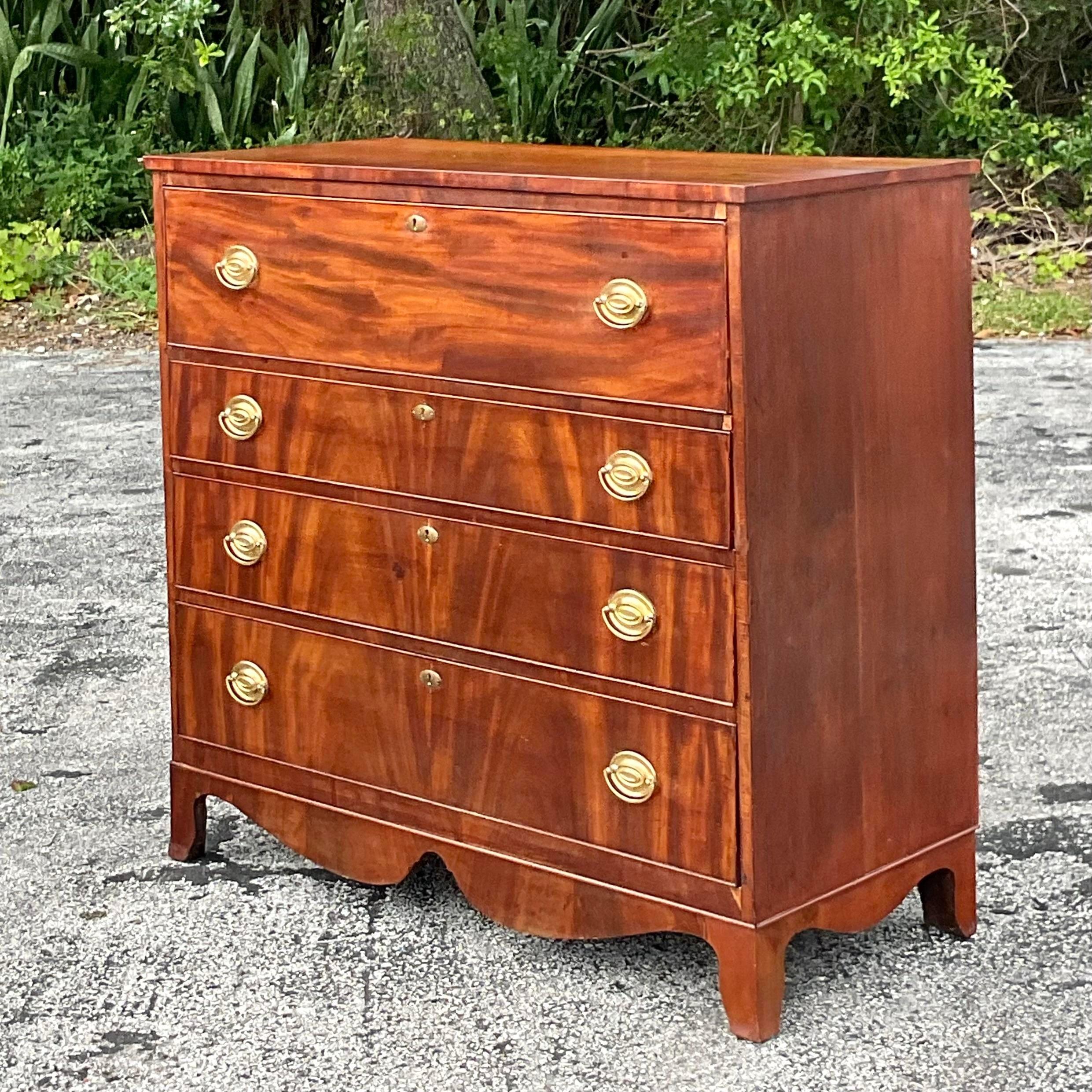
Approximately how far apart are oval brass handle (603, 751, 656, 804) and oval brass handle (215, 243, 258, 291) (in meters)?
1.03

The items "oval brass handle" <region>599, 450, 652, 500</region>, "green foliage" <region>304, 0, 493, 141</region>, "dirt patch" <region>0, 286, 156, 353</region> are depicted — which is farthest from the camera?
"green foliage" <region>304, 0, 493, 141</region>

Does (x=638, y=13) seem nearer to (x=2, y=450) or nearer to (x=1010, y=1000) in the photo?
(x=2, y=450)

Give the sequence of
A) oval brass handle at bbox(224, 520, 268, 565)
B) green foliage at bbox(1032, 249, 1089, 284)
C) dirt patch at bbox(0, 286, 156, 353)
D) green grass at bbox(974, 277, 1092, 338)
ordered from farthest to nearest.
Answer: green foliage at bbox(1032, 249, 1089, 284) → dirt patch at bbox(0, 286, 156, 353) → green grass at bbox(974, 277, 1092, 338) → oval brass handle at bbox(224, 520, 268, 565)

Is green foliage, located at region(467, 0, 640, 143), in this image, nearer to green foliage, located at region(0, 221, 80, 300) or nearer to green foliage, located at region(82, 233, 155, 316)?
green foliage, located at region(82, 233, 155, 316)

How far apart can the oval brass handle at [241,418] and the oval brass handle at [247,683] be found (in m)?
0.41

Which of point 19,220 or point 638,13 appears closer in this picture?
point 19,220

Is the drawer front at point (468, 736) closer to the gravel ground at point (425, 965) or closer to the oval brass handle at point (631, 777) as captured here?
the oval brass handle at point (631, 777)

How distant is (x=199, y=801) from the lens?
140 inches

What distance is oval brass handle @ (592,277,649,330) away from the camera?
2744 millimetres

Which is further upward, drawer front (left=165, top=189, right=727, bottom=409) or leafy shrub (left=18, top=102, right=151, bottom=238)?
leafy shrub (left=18, top=102, right=151, bottom=238)

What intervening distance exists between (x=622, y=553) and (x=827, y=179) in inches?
24.4

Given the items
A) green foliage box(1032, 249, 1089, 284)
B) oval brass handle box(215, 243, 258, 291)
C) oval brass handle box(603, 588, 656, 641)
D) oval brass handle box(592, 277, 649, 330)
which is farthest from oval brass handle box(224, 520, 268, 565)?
green foliage box(1032, 249, 1089, 284)

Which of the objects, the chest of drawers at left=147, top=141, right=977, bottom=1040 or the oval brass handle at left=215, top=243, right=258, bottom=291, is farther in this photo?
the oval brass handle at left=215, top=243, right=258, bottom=291

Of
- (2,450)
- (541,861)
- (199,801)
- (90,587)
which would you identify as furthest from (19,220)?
(541,861)
